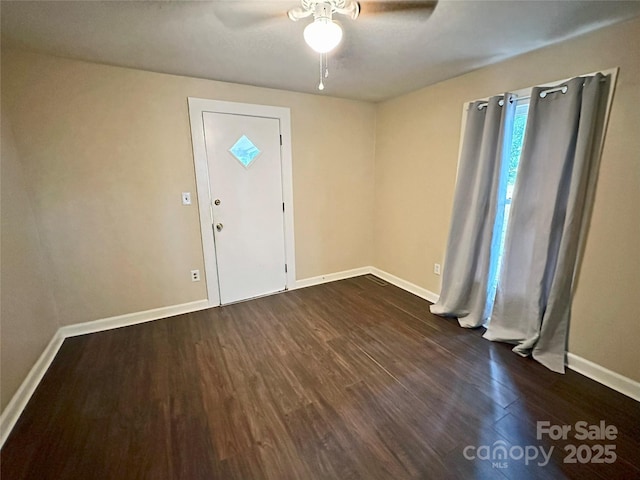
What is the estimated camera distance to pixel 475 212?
2.47m

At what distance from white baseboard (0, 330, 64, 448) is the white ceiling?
2185 millimetres

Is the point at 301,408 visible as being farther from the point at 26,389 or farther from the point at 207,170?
the point at 207,170

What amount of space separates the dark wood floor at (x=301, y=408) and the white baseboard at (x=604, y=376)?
0.20 feet

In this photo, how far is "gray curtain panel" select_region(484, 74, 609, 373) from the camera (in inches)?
70.9

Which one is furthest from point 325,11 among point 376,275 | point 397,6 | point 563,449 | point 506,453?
point 376,275

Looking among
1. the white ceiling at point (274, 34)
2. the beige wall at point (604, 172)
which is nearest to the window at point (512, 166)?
the beige wall at point (604, 172)

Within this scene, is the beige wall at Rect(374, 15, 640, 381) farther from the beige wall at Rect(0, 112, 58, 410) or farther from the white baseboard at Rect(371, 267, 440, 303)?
Answer: the beige wall at Rect(0, 112, 58, 410)

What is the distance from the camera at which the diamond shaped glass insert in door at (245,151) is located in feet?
9.37

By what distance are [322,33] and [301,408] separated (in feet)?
6.95

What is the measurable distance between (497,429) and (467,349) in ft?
2.46

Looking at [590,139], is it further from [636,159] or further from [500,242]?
[500,242]

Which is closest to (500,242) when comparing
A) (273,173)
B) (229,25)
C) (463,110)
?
(463,110)

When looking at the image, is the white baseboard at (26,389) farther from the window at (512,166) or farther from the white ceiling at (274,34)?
the window at (512,166)

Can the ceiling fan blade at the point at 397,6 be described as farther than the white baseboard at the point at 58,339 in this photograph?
No
